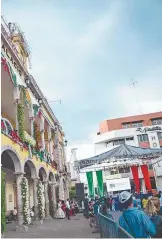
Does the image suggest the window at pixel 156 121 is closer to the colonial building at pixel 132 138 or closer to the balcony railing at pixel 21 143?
the colonial building at pixel 132 138

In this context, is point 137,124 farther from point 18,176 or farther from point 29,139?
point 18,176

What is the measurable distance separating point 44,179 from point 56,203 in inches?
178

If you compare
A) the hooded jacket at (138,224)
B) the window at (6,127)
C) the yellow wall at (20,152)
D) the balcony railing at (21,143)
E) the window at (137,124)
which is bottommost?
the hooded jacket at (138,224)

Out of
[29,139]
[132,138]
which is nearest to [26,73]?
[29,139]

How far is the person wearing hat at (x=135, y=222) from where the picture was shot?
473cm

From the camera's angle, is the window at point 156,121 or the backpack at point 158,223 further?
the window at point 156,121

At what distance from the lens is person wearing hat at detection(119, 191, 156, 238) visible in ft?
15.5

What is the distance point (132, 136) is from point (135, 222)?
50.8 m

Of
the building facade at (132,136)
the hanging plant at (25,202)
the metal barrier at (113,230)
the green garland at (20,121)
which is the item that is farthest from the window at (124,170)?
the metal barrier at (113,230)

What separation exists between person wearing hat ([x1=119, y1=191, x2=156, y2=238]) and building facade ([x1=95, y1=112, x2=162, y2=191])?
45.9 m

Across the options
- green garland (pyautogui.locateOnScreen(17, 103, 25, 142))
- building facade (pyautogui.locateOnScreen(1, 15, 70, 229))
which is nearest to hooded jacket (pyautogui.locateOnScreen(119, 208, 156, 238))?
building facade (pyautogui.locateOnScreen(1, 15, 70, 229))

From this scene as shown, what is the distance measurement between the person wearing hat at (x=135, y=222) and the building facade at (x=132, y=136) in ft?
151

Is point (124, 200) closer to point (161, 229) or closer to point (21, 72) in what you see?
point (161, 229)

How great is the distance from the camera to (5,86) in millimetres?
17969
